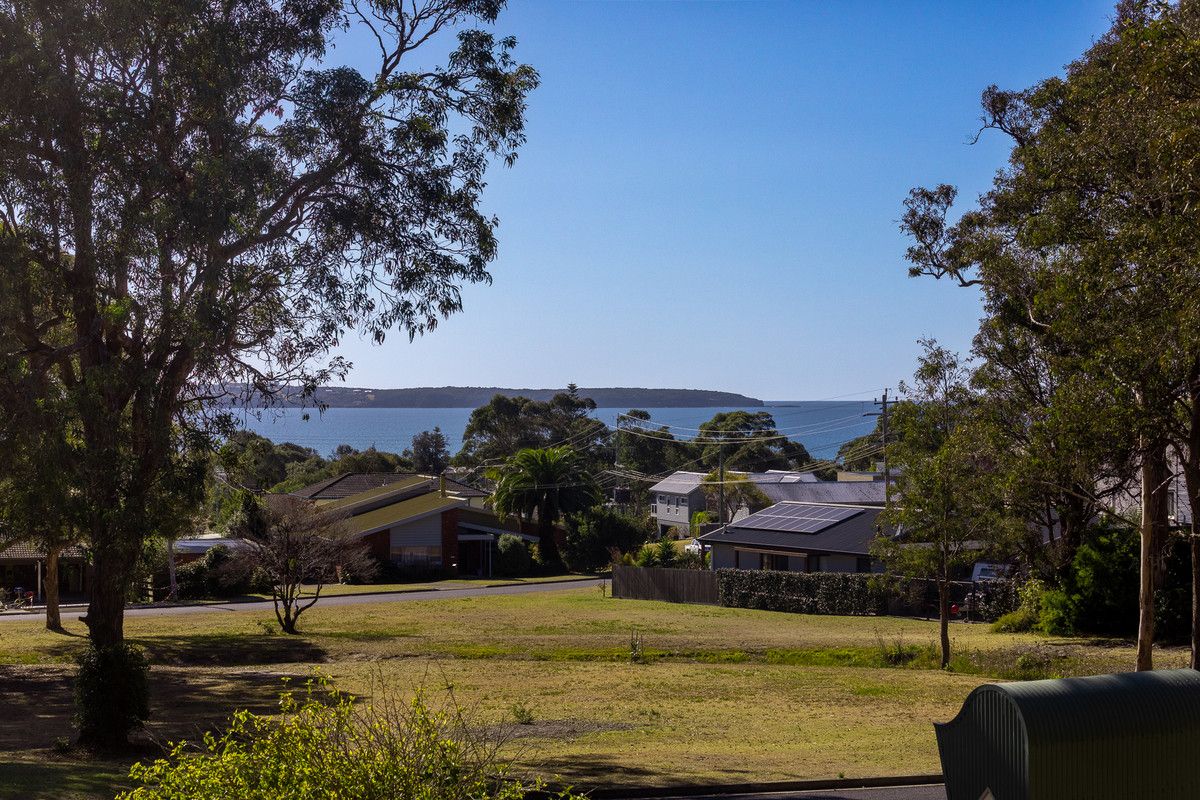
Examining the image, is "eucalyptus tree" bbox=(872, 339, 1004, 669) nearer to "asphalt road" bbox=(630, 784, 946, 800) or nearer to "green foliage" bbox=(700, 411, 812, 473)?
"asphalt road" bbox=(630, 784, 946, 800)

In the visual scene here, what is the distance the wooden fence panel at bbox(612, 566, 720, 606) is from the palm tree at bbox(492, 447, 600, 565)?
1792cm

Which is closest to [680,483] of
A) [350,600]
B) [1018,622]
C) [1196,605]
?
[350,600]

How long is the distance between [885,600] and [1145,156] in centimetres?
3097

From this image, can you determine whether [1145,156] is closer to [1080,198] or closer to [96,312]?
[1080,198]

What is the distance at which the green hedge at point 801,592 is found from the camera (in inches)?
1805

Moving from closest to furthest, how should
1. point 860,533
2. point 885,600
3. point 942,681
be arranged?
point 942,681
point 885,600
point 860,533

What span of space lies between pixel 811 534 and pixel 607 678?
2723cm

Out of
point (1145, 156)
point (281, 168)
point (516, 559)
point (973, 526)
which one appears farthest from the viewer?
point (516, 559)

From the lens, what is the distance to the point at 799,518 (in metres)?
55.2

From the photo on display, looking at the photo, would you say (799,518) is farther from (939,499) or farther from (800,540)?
(939,499)

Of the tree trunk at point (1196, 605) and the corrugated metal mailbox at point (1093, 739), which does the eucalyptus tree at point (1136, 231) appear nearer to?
the tree trunk at point (1196, 605)

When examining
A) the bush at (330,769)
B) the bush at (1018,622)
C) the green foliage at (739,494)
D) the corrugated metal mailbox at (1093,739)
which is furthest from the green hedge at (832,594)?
the bush at (330,769)

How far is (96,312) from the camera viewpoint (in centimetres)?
1784

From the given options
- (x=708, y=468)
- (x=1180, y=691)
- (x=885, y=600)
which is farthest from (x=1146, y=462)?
(x=708, y=468)
